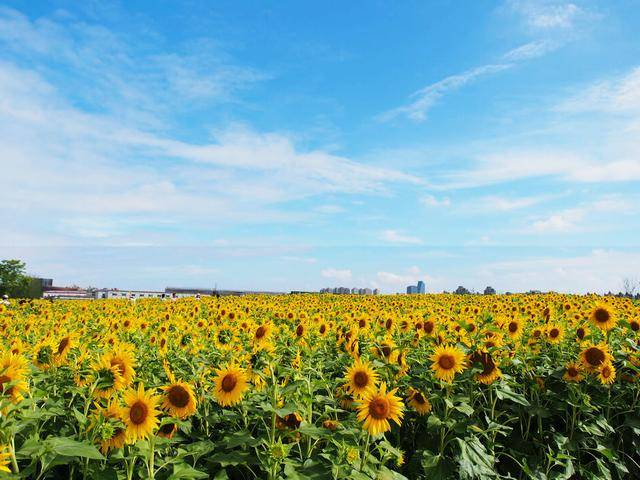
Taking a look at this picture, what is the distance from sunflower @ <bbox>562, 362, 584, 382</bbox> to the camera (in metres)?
5.96

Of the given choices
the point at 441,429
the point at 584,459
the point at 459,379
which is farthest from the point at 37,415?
the point at 584,459

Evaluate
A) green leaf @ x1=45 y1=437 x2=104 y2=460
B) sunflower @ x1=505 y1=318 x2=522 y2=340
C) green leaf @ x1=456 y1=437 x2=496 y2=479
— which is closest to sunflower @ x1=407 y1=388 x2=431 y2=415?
green leaf @ x1=456 y1=437 x2=496 y2=479

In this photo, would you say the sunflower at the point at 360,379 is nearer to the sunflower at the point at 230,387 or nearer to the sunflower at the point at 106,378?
the sunflower at the point at 230,387

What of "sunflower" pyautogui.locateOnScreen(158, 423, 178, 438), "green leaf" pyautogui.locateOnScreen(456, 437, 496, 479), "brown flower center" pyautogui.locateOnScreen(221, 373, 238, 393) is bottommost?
"green leaf" pyautogui.locateOnScreen(456, 437, 496, 479)

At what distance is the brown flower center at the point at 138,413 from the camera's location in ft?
11.1

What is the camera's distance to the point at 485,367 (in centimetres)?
525

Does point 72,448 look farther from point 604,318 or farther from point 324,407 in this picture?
point 604,318

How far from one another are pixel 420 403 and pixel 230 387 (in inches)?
87.1

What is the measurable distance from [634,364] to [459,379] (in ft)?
9.15

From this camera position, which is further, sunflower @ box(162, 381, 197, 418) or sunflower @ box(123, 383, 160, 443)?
sunflower @ box(162, 381, 197, 418)

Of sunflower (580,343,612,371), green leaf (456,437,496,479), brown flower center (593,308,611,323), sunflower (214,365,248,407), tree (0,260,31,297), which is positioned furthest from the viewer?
tree (0,260,31,297)

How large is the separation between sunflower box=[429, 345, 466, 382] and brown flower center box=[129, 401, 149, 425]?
2.96 m

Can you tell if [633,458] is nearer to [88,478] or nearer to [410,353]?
[410,353]

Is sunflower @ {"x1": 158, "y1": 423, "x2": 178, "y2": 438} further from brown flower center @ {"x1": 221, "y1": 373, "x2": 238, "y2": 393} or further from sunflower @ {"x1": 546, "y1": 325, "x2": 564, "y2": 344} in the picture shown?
sunflower @ {"x1": 546, "y1": 325, "x2": 564, "y2": 344}
